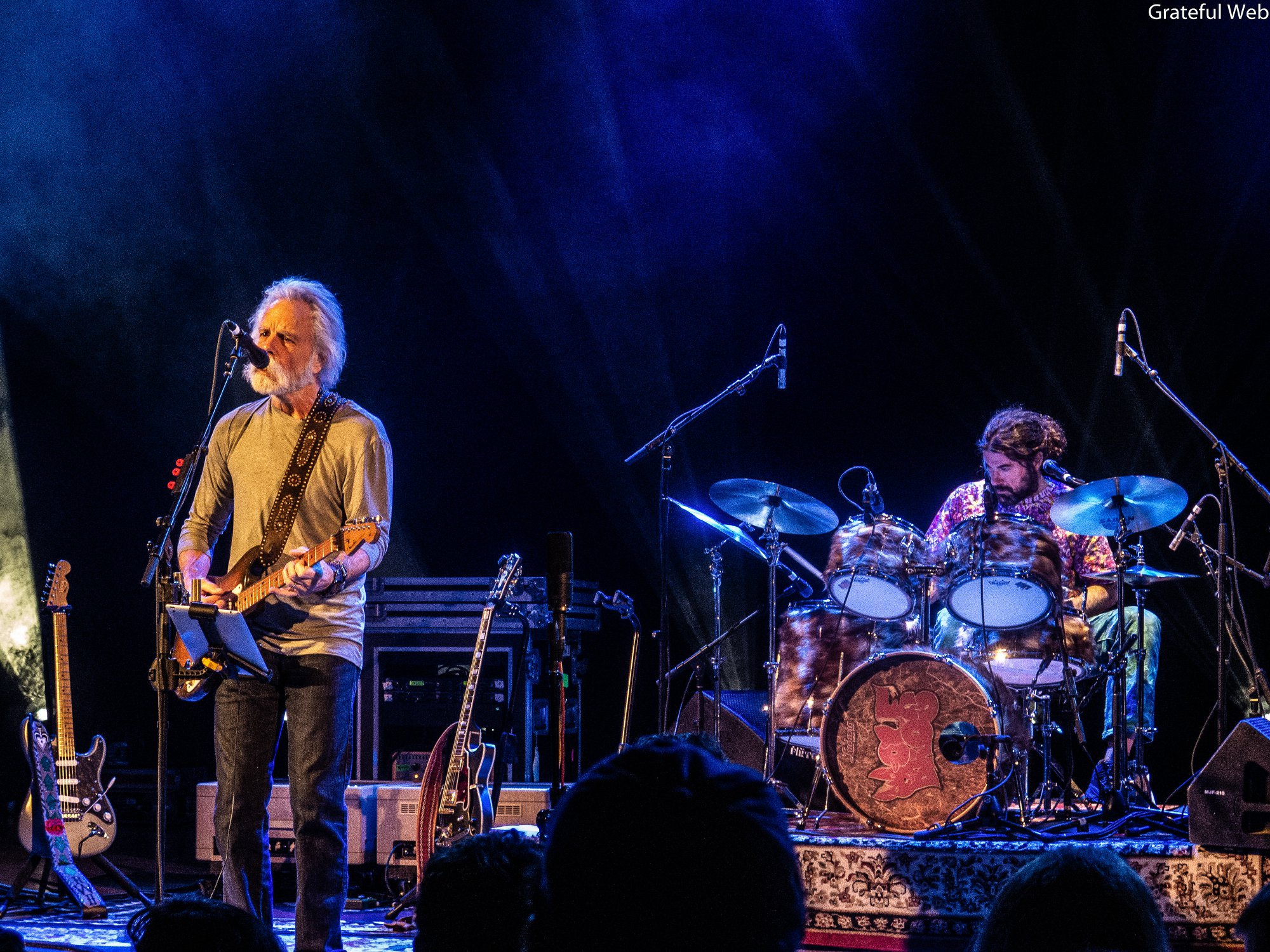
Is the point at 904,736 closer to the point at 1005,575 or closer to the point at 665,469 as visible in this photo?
the point at 1005,575

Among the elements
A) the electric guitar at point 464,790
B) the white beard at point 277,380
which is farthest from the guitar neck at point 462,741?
the white beard at point 277,380

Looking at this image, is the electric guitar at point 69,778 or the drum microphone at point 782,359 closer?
the electric guitar at point 69,778

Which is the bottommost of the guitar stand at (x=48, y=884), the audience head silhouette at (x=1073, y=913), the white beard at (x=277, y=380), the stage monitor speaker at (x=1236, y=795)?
the guitar stand at (x=48, y=884)

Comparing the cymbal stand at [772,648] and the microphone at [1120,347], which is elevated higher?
the microphone at [1120,347]

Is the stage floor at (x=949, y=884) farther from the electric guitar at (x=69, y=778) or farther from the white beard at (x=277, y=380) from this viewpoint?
the electric guitar at (x=69, y=778)

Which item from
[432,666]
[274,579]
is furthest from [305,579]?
[432,666]

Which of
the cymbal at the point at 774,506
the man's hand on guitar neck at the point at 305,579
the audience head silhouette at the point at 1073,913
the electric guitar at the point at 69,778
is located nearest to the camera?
the audience head silhouette at the point at 1073,913

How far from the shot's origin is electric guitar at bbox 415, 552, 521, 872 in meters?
5.19

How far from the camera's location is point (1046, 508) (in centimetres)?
673

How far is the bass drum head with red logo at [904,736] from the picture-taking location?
17.5 feet

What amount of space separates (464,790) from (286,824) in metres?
1.31

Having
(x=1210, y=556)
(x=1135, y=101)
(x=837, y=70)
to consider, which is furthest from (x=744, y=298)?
(x=1210, y=556)

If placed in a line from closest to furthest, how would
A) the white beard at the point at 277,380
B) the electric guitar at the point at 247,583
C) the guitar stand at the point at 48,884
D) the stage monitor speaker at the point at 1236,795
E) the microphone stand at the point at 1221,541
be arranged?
the electric guitar at the point at 247,583
the white beard at the point at 277,380
the stage monitor speaker at the point at 1236,795
the microphone stand at the point at 1221,541
the guitar stand at the point at 48,884

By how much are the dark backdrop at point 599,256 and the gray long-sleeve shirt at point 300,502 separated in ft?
14.7
